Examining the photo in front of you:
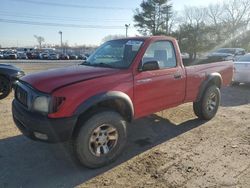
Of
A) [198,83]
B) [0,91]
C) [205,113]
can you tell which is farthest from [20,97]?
[0,91]

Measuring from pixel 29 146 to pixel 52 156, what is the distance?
64 centimetres

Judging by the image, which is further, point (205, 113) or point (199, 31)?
point (199, 31)

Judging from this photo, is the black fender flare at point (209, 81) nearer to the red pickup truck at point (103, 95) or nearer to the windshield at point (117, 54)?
the red pickup truck at point (103, 95)

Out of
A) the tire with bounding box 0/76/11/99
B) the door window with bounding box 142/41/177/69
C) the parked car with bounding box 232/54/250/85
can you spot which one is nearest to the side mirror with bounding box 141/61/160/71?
the door window with bounding box 142/41/177/69

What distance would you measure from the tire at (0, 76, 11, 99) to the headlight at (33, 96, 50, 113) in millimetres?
5305

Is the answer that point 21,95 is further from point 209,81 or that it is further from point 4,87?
point 4,87

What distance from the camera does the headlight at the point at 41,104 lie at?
356cm

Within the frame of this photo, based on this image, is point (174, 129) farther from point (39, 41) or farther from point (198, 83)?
point (39, 41)

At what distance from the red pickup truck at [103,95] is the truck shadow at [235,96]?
343cm

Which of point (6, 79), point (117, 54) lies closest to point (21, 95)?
point (117, 54)

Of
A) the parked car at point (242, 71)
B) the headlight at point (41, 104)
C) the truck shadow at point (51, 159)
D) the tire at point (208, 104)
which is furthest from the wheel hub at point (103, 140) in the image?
Answer: the parked car at point (242, 71)

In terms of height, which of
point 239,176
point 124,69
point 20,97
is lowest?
point 239,176

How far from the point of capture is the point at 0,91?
8.40 meters

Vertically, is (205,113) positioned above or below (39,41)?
below
